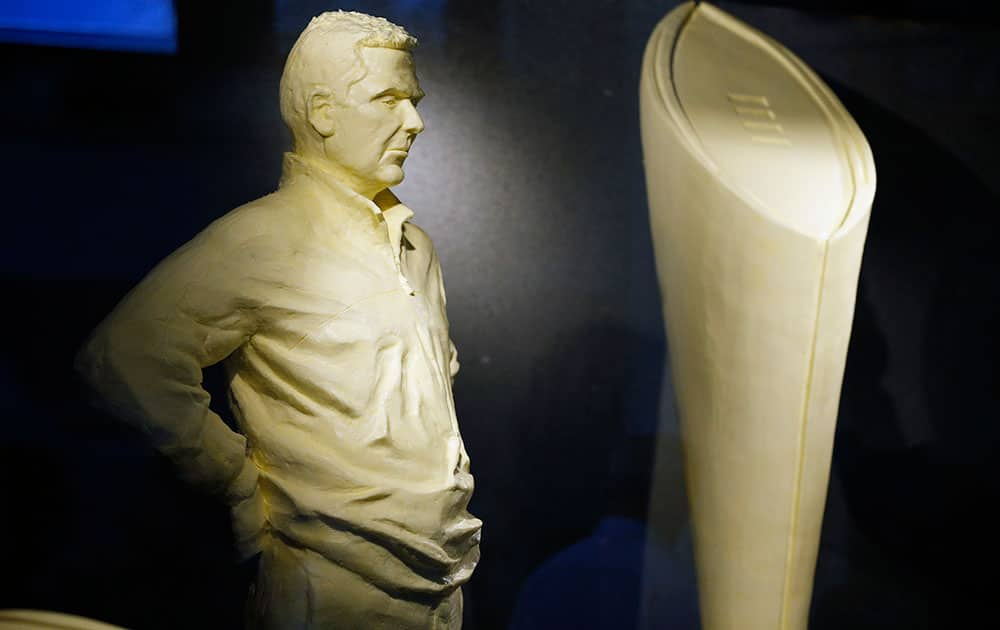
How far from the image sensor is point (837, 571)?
87.1 inches

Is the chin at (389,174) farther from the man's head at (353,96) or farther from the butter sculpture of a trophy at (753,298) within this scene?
the butter sculpture of a trophy at (753,298)

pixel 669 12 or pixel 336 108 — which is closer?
pixel 336 108

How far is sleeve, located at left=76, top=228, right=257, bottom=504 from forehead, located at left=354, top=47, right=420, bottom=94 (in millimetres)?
242

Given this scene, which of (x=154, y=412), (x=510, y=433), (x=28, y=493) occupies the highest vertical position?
(x=154, y=412)

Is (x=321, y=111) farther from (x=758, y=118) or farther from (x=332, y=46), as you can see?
(x=758, y=118)

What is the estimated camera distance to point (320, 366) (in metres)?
1.26

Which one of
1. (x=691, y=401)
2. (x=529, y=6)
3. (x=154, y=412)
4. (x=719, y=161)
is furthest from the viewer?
(x=529, y=6)

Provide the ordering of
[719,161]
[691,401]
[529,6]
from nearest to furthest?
[719,161], [691,401], [529,6]

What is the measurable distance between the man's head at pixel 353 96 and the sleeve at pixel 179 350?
0.56 ft

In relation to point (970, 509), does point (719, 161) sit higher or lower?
higher

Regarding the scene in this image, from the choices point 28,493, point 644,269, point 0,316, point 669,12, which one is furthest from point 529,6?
point 28,493

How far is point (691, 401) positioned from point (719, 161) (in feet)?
1.28

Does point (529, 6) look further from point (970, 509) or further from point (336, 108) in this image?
point (970, 509)

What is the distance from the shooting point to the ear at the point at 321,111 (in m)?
1.28
